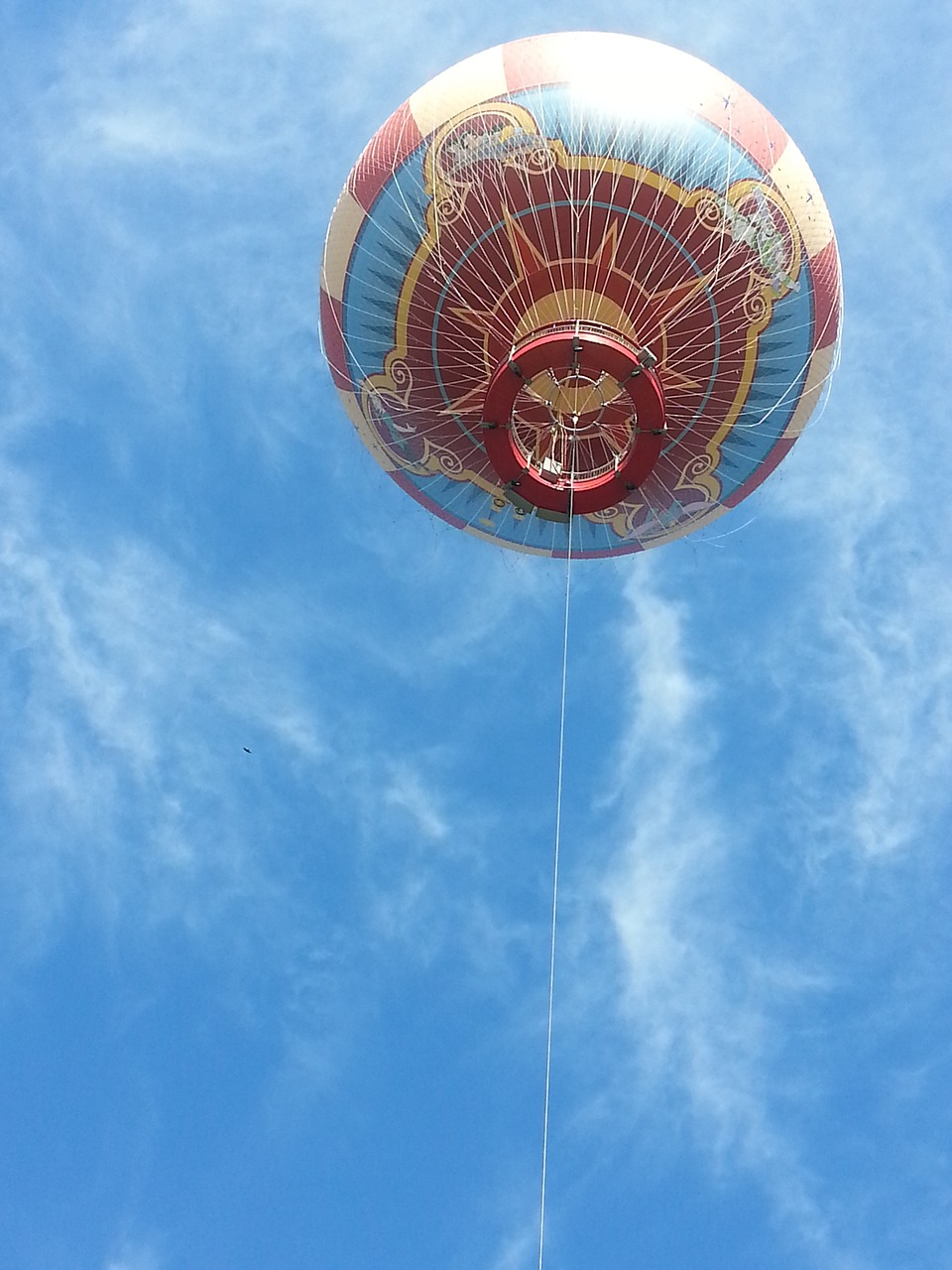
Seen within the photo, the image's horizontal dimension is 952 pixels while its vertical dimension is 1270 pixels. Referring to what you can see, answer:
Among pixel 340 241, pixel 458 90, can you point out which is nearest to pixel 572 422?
pixel 340 241

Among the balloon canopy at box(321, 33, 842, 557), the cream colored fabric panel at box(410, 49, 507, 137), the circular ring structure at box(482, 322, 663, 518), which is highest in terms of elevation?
the cream colored fabric panel at box(410, 49, 507, 137)

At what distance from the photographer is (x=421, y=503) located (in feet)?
56.0

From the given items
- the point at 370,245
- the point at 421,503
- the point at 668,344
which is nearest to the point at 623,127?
the point at 668,344

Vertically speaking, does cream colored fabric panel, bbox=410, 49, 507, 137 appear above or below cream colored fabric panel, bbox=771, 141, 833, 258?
above

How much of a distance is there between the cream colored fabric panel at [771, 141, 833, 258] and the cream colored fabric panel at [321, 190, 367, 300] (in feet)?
19.1

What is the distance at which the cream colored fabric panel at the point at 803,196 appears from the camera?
13719mm

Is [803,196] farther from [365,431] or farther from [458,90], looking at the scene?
[365,431]

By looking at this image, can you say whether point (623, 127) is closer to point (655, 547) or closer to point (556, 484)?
point (556, 484)

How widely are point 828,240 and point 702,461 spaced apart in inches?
140

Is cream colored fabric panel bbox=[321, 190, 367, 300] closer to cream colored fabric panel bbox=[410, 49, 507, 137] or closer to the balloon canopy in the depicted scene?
the balloon canopy

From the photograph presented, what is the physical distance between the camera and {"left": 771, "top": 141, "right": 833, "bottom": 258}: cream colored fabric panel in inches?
540

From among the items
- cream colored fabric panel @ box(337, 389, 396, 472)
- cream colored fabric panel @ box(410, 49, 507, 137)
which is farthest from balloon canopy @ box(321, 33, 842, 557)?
cream colored fabric panel @ box(337, 389, 396, 472)

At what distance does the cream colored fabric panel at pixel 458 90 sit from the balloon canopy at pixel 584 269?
0.02m

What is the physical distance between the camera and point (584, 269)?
44.4ft
